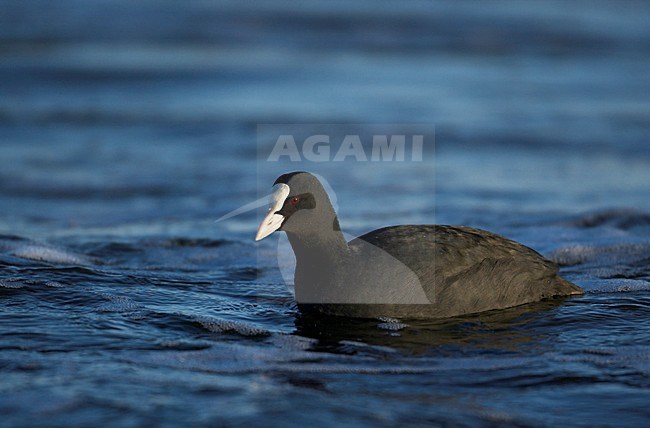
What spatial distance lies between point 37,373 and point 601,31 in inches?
693

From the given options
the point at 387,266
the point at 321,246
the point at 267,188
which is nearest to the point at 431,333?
the point at 387,266

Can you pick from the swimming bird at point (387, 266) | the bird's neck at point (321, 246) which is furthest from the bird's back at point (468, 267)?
the bird's neck at point (321, 246)

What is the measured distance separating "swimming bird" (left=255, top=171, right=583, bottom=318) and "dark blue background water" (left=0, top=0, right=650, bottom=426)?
0.14 m

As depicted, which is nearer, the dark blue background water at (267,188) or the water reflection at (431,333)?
the dark blue background water at (267,188)

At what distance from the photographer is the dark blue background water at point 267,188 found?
192 inches

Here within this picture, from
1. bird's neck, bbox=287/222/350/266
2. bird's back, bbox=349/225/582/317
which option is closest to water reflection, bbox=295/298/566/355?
bird's back, bbox=349/225/582/317

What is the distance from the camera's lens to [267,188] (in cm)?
1053

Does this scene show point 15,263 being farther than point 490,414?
Yes

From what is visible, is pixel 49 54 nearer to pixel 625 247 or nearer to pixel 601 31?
pixel 601 31

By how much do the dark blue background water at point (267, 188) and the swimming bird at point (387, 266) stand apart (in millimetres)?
136

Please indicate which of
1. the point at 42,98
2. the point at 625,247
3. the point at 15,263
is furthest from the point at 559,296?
the point at 42,98

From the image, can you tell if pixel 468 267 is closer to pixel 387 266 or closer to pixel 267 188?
pixel 387 266

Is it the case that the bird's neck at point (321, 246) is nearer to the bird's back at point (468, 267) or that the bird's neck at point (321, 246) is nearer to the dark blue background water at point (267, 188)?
the bird's back at point (468, 267)

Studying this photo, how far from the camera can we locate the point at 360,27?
20703 mm
